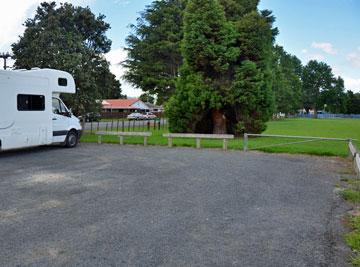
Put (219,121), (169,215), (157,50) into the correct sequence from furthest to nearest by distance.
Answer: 1. (157,50)
2. (219,121)
3. (169,215)

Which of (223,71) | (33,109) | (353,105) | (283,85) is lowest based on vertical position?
(33,109)

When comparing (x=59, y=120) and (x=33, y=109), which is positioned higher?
(x=33, y=109)

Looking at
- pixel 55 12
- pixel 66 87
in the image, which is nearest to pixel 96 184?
pixel 66 87

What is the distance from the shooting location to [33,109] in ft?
45.8

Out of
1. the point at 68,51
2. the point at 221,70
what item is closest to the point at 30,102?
the point at 68,51

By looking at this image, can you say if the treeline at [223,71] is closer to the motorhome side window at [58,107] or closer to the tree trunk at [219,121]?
the tree trunk at [219,121]

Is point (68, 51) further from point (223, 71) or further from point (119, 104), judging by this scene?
point (119, 104)

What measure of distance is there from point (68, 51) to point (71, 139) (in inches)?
261

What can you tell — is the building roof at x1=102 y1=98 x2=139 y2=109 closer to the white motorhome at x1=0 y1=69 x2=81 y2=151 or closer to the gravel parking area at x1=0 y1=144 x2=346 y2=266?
the white motorhome at x1=0 y1=69 x2=81 y2=151

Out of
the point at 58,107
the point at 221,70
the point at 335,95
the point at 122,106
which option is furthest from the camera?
the point at 335,95

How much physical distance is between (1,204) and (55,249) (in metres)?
2.73

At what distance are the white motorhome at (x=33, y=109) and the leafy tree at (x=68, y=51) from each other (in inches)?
191

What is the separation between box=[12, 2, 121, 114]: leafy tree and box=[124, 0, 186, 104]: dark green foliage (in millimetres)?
12945

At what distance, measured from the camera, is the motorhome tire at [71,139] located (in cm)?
1625
